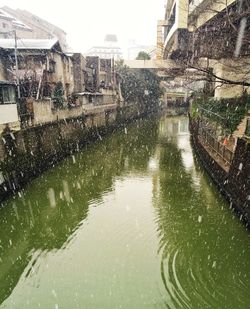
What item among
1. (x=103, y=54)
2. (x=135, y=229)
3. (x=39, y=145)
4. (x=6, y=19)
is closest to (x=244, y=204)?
(x=135, y=229)

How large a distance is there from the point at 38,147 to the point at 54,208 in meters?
5.24

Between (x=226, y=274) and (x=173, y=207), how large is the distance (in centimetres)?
460

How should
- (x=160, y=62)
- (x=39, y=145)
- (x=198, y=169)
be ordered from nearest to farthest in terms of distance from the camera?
(x=39, y=145), (x=198, y=169), (x=160, y=62)

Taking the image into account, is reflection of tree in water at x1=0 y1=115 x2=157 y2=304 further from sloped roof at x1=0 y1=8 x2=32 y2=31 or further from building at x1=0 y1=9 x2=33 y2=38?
sloped roof at x1=0 y1=8 x2=32 y2=31

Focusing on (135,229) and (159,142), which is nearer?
(135,229)

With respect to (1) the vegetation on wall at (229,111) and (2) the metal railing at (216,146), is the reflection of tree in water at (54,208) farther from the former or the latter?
(1) the vegetation on wall at (229,111)

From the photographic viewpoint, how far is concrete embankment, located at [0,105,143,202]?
43.0 ft

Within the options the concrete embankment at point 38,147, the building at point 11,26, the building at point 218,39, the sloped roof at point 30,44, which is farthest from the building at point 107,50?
the building at point 218,39

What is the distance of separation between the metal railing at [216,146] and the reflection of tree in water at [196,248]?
1619mm

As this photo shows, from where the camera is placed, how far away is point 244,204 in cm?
1058

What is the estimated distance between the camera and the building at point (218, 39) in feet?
49.8

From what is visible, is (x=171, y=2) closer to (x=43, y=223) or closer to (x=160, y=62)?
(x=160, y=62)

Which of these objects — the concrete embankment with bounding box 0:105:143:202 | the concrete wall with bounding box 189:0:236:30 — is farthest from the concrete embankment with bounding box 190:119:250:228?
the concrete wall with bounding box 189:0:236:30

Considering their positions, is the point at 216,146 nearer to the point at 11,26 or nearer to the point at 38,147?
the point at 38,147
